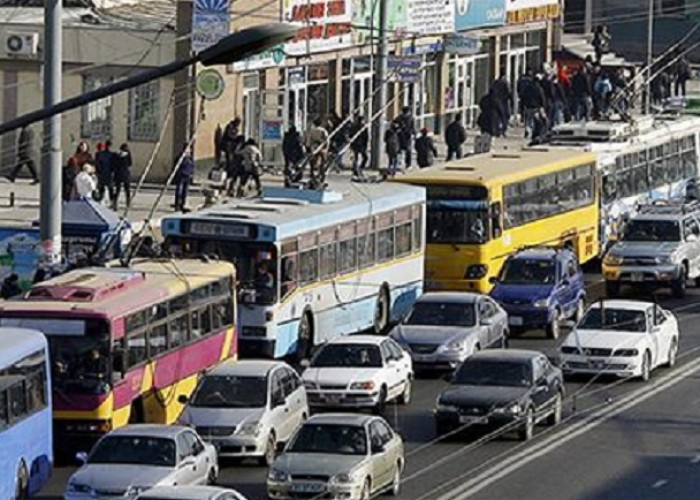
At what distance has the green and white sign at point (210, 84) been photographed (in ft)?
174

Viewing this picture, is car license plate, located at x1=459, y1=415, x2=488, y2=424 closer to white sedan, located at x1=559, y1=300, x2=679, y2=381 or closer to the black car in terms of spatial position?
the black car

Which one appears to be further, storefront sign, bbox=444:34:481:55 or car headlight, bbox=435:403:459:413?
storefront sign, bbox=444:34:481:55

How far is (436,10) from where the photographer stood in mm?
67250

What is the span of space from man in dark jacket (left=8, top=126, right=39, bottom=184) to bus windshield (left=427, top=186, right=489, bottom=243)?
42.2ft

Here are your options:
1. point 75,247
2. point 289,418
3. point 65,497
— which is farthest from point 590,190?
point 65,497

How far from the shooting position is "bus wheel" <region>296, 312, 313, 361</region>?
3825 cm

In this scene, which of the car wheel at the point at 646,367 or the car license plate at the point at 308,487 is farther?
the car wheel at the point at 646,367

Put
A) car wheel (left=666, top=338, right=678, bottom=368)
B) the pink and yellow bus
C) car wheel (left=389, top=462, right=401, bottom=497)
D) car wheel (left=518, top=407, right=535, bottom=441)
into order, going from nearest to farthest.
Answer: car wheel (left=389, top=462, right=401, bottom=497), the pink and yellow bus, car wheel (left=518, top=407, right=535, bottom=441), car wheel (left=666, top=338, right=678, bottom=368)

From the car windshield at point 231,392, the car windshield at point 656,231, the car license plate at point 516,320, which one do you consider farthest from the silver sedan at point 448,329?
the car windshield at point 656,231

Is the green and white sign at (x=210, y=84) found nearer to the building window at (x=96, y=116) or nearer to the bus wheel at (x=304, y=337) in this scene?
the building window at (x=96, y=116)

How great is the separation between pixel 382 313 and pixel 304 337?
12.8ft

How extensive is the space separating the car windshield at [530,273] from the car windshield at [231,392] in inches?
501

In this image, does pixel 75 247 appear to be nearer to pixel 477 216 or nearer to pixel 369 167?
pixel 477 216

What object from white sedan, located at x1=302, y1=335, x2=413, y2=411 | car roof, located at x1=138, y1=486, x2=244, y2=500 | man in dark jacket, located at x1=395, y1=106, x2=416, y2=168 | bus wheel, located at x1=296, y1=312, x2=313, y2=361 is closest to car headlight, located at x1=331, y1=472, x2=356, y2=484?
car roof, located at x1=138, y1=486, x2=244, y2=500
